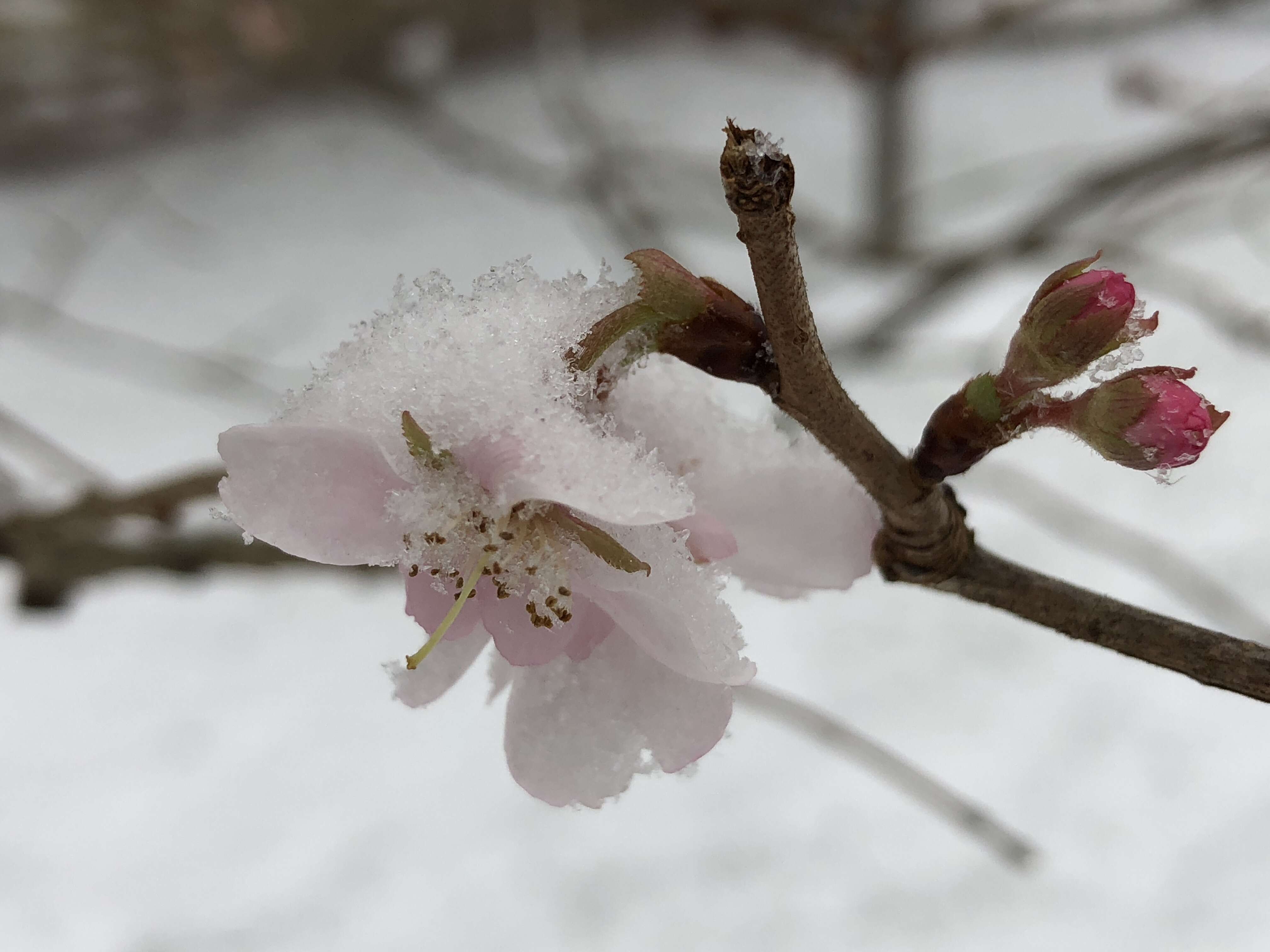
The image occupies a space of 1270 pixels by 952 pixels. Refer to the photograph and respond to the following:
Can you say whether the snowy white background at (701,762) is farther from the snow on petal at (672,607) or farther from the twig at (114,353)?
the snow on petal at (672,607)

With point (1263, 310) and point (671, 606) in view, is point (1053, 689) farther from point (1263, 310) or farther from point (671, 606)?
point (671, 606)

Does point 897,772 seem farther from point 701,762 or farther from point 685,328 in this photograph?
point 685,328

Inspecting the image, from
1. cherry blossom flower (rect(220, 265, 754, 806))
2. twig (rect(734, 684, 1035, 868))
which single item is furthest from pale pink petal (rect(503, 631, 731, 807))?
twig (rect(734, 684, 1035, 868))

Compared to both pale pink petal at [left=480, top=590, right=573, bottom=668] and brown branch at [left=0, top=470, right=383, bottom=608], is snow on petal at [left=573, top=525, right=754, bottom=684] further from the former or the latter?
brown branch at [left=0, top=470, right=383, bottom=608]

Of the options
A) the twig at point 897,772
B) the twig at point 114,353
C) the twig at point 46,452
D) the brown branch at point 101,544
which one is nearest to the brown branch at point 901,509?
the twig at point 897,772

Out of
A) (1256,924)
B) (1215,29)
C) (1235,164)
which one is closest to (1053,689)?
(1256,924)
